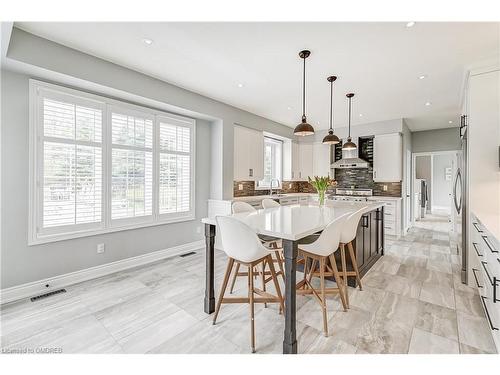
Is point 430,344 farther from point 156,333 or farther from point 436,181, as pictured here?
point 436,181

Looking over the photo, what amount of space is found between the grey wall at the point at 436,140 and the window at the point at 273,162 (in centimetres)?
375

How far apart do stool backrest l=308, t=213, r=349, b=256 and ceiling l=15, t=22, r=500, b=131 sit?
179cm

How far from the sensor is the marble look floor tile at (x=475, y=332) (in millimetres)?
1795

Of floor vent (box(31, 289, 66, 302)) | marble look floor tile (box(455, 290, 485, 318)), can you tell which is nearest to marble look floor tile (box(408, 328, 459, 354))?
marble look floor tile (box(455, 290, 485, 318))

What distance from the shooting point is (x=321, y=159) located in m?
6.48

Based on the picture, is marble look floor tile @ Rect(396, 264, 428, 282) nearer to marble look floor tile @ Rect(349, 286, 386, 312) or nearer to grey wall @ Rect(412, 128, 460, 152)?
marble look floor tile @ Rect(349, 286, 386, 312)

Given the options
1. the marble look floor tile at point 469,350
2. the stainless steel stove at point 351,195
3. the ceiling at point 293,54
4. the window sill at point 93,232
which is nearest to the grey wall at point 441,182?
the stainless steel stove at point 351,195

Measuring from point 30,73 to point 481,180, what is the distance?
206 inches

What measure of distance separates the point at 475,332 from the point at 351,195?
4.42 metres

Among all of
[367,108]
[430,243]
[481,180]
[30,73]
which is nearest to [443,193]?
[430,243]

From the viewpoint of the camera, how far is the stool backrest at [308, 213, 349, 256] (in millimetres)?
1938

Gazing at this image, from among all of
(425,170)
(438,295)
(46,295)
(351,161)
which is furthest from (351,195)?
(46,295)

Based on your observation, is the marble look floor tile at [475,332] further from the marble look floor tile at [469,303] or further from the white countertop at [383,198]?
the white countertop at [383,198]
